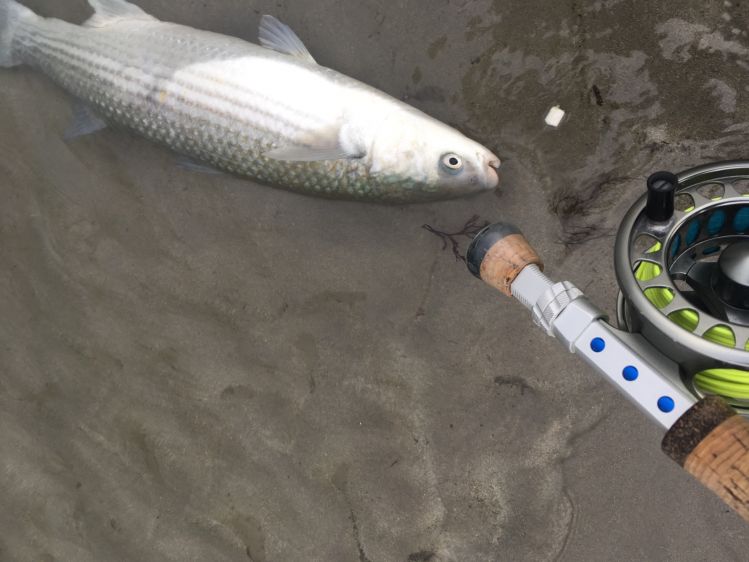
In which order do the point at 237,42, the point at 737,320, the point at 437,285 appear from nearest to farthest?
1. the point at 737,320
2. the point at 237,42
3. the point at 437,285

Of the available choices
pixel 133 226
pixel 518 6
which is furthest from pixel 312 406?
pixel 518 6

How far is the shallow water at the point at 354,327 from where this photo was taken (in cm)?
317

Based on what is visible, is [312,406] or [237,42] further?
[312,406]

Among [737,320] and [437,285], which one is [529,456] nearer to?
[437,285]

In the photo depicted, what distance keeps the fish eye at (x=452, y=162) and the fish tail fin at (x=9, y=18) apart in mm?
2390

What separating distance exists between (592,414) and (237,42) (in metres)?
2.74

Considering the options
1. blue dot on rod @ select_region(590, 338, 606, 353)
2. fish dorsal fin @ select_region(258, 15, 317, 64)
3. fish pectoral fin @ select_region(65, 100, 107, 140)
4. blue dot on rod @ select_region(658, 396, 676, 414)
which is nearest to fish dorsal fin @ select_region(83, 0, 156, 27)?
fish pectoral fin @ select_region(65, 100, 107, 140)

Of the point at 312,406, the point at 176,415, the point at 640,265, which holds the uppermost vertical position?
the point at 640,265

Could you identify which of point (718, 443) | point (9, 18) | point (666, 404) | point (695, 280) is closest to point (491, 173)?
point (695, 280)

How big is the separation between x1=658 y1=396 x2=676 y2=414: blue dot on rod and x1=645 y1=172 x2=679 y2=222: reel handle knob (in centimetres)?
71

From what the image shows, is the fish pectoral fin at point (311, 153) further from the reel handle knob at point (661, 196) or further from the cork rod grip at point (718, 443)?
the cork rod grip at point (718, 443)

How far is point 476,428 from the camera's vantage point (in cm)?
328

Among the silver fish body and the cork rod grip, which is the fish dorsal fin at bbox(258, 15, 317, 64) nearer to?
the silver fish body

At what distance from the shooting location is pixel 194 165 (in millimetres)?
3160
